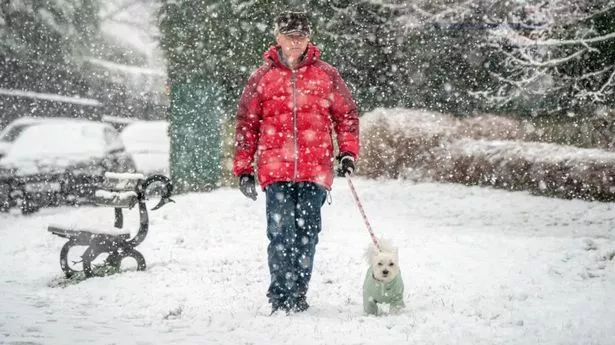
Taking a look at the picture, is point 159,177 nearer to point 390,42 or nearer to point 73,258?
point 73,258

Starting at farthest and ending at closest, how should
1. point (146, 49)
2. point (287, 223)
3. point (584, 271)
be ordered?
point (146, 49), point (584, 271), point (287, 223)

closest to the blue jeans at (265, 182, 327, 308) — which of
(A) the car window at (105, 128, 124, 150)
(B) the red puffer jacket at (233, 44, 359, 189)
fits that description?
(B) the red puffer jacket at (233, 44, 359, 189)

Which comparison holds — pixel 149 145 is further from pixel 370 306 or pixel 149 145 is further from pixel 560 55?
pixel 370 306

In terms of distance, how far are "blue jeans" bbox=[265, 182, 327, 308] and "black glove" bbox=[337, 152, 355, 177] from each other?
0.21 m

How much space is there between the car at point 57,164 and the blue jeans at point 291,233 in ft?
28.9

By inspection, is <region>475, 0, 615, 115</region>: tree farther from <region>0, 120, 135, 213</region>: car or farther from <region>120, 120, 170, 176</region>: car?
<region>120, 120, 170, 176</region>: car

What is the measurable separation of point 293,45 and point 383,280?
1890 mm

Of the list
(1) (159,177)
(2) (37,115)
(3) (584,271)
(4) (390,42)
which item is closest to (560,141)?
(4) (390,42)

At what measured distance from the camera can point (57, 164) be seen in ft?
44.2

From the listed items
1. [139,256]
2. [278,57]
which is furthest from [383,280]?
[139,256]

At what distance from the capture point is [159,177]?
24.6ft

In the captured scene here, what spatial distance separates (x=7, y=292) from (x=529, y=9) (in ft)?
32.1

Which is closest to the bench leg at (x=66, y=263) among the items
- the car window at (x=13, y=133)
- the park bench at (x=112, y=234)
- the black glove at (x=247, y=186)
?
the park bench at (x=112, y=234)

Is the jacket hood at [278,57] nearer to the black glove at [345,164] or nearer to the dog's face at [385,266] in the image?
the black glove at [345,164]
